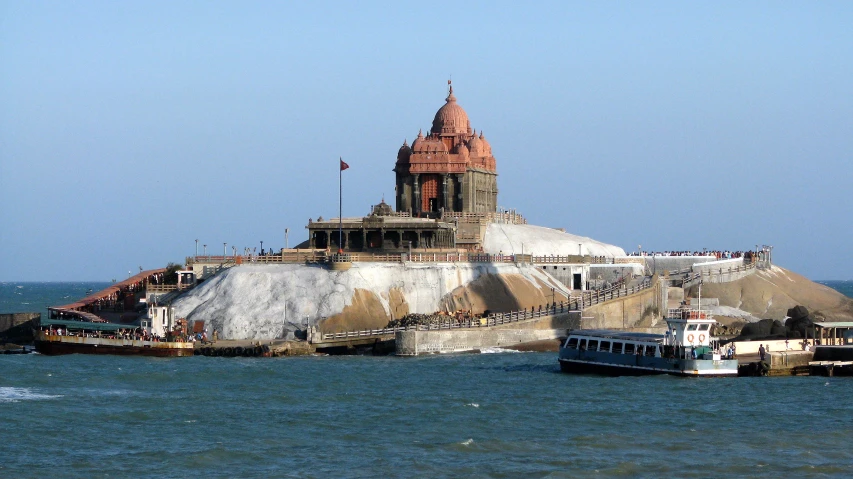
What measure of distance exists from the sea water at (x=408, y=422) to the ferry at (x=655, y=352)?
34.3 inches

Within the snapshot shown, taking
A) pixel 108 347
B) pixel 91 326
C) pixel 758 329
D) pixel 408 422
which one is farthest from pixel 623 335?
pixel 91 326

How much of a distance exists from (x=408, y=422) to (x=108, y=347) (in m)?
36.8

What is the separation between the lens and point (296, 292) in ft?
342

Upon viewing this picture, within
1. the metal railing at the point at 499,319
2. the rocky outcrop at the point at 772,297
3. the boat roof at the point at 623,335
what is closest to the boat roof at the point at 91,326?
the metal railing at the point at 499,319

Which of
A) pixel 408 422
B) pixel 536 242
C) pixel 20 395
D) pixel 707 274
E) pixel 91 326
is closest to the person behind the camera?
pixel 408 422

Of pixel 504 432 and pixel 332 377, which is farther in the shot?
pixel 332 377

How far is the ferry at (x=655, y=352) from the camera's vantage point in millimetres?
79750

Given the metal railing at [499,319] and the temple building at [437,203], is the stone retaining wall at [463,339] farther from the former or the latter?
the temple building at [437,203]

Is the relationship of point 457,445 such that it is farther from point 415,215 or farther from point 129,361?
point 415,215

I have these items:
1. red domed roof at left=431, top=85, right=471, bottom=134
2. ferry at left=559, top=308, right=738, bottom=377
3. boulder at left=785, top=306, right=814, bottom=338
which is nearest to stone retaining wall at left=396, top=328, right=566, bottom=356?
ferry at left=559, top=308, right=738, bottom=377

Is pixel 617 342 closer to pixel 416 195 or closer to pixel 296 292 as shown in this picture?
pixel 296 292

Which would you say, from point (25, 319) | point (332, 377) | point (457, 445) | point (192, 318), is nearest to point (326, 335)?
point (192, 318)

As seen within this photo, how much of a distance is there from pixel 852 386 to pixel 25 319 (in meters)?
62.5

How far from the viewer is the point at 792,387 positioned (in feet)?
252
